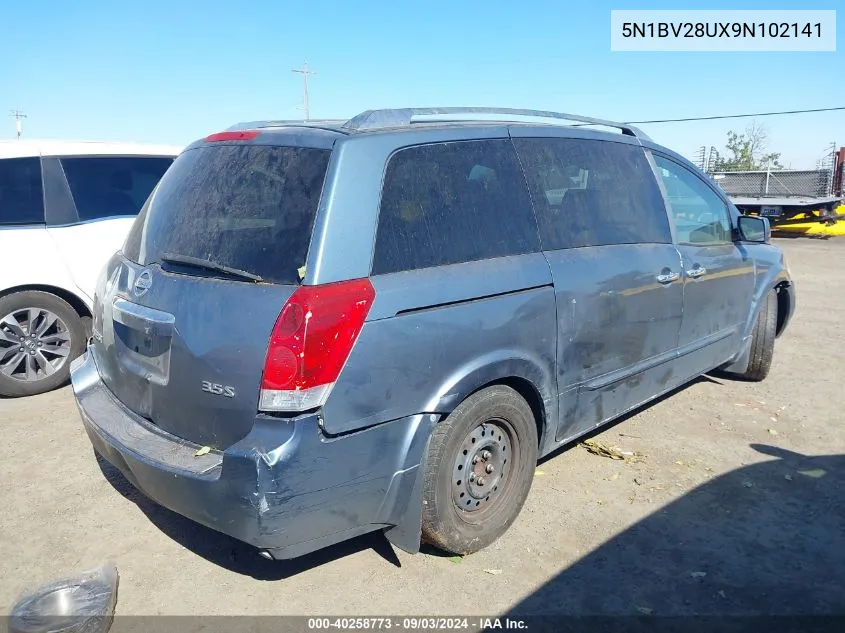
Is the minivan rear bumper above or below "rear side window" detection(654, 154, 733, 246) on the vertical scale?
below

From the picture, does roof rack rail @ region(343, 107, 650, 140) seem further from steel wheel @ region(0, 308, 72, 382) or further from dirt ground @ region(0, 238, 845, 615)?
steel wheel @ region(0, 308, 72, 382)

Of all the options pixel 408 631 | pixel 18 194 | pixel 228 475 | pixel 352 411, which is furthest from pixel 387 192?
pixel 18 194

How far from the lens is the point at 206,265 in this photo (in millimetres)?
2770

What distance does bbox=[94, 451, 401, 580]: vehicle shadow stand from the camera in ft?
10.1

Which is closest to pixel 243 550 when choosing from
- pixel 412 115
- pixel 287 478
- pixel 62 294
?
pixel 287 478

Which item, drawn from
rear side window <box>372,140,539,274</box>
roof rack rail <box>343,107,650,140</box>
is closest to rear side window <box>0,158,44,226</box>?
roof rack rail <box>343,107,650,140</box>

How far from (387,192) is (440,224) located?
0.97 feet

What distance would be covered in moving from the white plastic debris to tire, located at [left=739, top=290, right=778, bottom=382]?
4.78 meters

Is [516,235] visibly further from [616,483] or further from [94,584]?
[94,584]

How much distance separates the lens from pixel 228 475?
97.0 inches

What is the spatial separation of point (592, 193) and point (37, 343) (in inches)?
170

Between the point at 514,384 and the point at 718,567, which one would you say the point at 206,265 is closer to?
the point at 514,384

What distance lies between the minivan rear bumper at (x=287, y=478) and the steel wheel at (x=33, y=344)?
2964 mm

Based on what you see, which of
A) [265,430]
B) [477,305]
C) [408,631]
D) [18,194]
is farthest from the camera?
[18,194]
